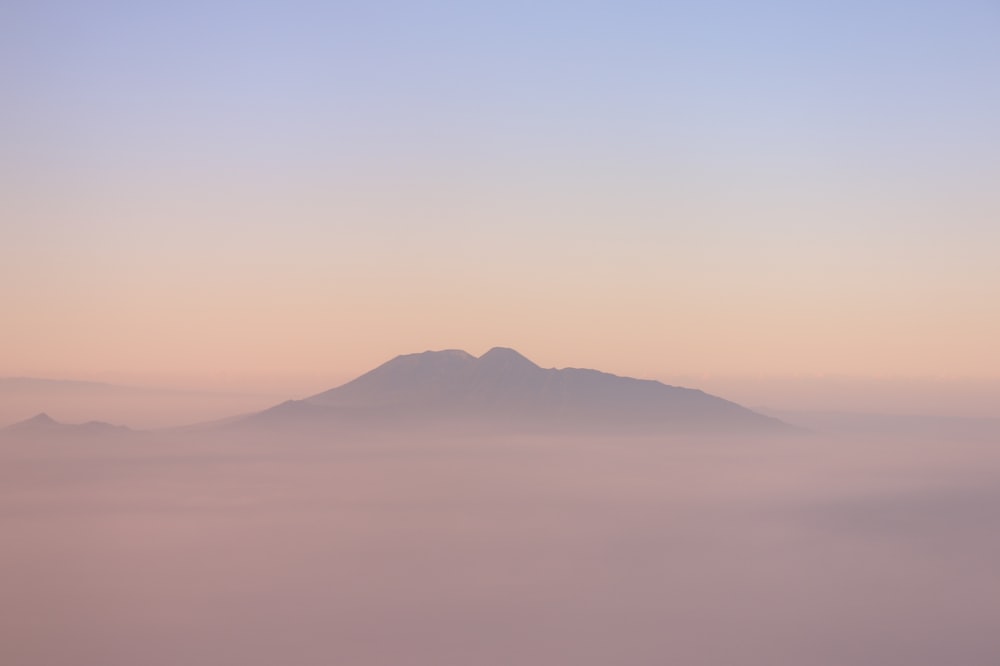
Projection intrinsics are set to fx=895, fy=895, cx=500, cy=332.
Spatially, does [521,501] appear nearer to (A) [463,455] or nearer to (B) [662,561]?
(B) [662,561]

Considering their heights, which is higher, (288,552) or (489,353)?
(489,353)

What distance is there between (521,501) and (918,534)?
114 ft

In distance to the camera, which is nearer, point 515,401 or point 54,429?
point 54,429

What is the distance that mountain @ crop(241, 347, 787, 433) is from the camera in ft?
573

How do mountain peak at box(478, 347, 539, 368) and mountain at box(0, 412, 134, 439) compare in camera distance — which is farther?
mountain peak at box(478, 347, 539, 368)

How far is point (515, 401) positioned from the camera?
187500 millimetres

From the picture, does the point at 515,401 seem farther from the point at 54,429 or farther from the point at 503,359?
the point at 54,429

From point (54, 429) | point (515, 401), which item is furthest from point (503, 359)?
point (54, 429)

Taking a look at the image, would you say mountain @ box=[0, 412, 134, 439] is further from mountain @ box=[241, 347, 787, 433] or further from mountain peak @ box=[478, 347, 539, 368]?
mountain peak @ box=[478, 347, 539, 368]

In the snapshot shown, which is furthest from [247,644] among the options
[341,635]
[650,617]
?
[650,617]

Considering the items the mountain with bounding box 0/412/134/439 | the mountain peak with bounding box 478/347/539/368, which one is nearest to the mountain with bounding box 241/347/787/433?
the mountain peak with bounding box 478/347/539/368

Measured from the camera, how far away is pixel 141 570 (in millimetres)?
49469

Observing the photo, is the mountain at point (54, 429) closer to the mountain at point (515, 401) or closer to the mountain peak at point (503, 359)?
the mountain at point (515, 401)

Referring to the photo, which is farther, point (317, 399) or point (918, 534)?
point (317, 399)
